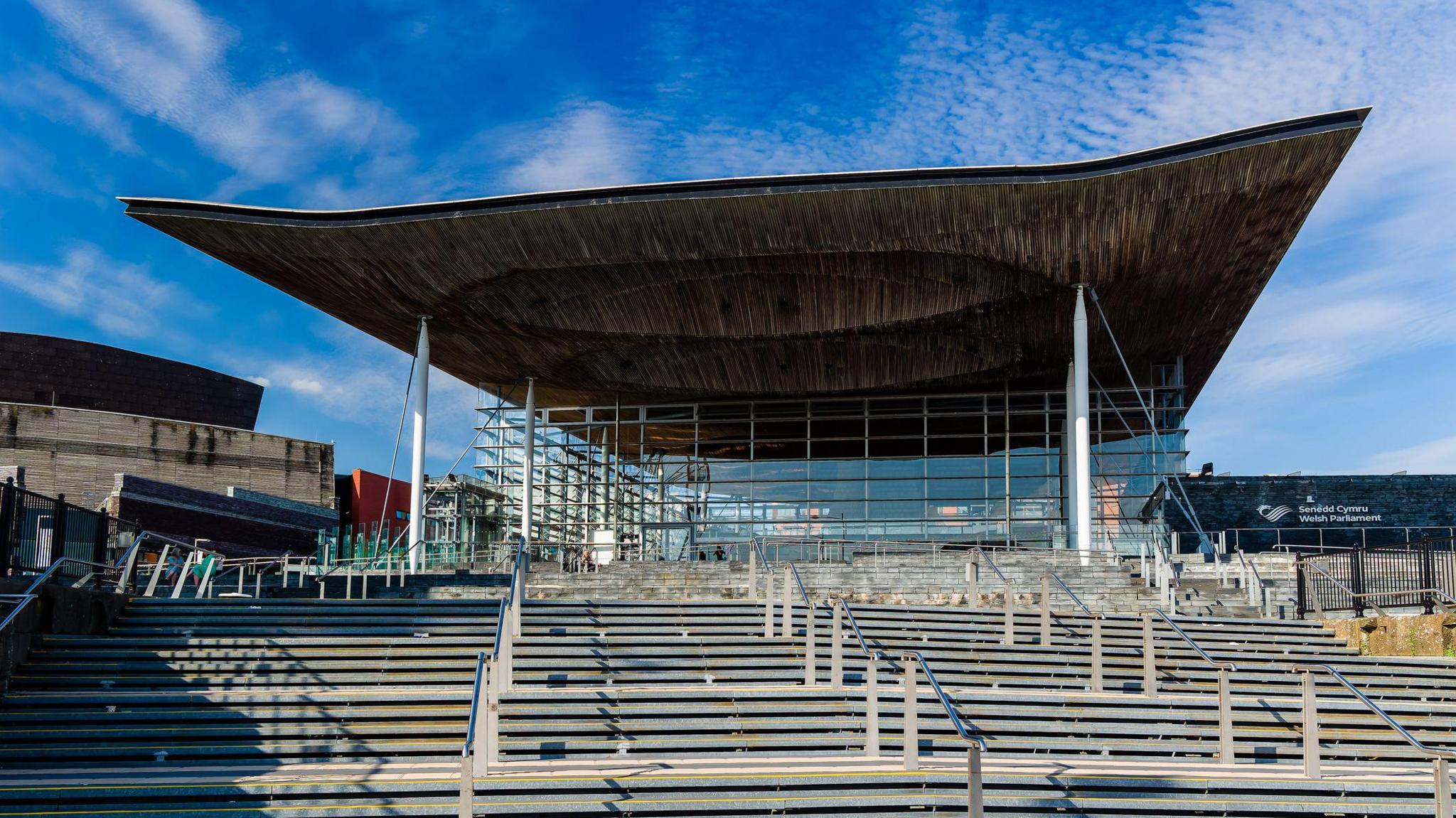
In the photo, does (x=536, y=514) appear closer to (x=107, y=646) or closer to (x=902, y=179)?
(x=902, y=179)

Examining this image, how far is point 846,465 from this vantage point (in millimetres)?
37594

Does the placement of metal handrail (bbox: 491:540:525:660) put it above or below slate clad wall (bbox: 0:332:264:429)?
below

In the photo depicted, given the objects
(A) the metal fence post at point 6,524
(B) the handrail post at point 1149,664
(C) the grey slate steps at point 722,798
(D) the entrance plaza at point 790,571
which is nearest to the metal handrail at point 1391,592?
(D) the entrance plaza at point 790,571

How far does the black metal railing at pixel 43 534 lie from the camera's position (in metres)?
14.4

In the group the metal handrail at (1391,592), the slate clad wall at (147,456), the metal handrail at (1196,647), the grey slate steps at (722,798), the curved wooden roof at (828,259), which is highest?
the curved wooden roof at (828,259)

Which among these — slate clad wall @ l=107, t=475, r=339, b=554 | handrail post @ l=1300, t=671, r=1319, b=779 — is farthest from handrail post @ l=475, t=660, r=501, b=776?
slate clad wall @ l=107, t=475, r=339, b=554

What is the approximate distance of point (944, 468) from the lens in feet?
121

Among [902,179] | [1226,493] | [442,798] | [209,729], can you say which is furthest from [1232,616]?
[1226,493]

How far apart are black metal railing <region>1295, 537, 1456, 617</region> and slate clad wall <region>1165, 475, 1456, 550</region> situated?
16.7m

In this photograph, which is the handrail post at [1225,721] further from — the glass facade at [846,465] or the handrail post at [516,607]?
the glass facade at [846,465]

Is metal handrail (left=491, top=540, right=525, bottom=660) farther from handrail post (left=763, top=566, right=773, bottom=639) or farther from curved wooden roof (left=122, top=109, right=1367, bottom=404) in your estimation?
curved wooden roof (left=122, top=109, right=1367, bottom=404)

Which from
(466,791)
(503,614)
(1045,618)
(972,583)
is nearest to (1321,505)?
(972,583)

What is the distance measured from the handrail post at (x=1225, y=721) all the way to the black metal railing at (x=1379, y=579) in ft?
24.3

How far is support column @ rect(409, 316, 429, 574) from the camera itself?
29.1m
